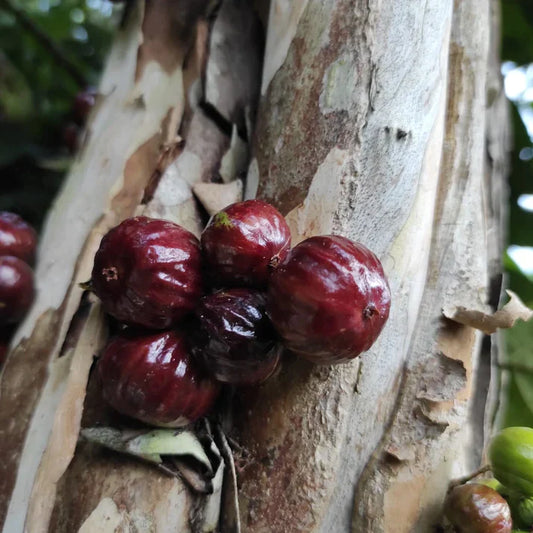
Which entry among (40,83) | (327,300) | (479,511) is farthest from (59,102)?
(479,511)

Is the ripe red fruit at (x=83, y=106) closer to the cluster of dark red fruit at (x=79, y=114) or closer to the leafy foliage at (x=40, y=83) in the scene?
the cluster of dark red fruit at (x=79, y=114)

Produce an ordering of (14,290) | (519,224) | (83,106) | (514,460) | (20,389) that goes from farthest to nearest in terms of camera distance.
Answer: (519,224), (83,106), (14,290), (20,389), (514,460)

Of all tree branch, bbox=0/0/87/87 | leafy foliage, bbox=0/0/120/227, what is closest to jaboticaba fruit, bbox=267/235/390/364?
leafy foliage, bbox=0/0/120/227

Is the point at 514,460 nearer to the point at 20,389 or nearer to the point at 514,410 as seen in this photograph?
the point at 514,410

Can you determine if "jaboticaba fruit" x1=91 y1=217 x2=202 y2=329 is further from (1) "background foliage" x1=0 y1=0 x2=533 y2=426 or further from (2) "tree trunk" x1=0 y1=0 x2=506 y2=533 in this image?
(1) "background foliage" x1=0 y1=0 x2=533 y2=426

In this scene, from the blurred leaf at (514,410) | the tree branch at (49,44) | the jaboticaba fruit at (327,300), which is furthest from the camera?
the tree branch at (49,44)

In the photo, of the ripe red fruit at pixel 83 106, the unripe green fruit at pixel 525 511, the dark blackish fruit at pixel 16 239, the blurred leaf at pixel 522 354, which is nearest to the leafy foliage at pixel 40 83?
the ripe red fruit at pixel 83 106

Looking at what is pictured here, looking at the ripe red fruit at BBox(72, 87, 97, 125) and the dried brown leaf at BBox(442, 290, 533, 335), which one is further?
the ripe red fruit at BBox(72, 87, 97, 125)
